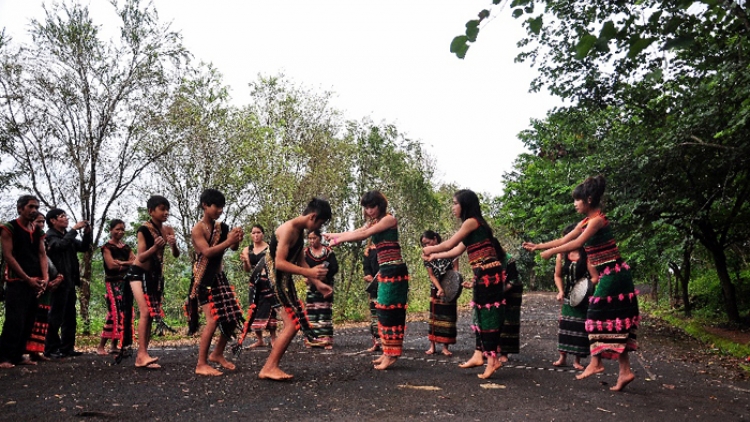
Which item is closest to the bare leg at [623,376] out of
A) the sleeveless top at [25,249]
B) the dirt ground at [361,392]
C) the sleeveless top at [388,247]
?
the dirt ground at [361,392]

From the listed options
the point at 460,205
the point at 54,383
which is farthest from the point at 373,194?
the point at 54,383

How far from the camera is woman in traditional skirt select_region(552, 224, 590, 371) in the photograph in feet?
23.5

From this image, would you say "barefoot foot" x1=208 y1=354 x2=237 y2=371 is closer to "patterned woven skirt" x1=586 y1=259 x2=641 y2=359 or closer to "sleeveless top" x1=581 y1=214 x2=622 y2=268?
"patterned woven skirt" x1=586 y1=259 x2=641 y2=359

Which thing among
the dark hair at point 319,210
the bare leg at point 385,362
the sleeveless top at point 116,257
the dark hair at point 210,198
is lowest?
the bare leg at point 385,362

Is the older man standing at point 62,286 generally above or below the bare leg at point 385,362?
above

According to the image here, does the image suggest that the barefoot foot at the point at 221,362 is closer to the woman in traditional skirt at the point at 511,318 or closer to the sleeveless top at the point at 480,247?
the sleeveless top at the point at 480,247

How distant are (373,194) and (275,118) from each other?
10.6 metres

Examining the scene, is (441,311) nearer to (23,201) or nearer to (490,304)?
(490,304)

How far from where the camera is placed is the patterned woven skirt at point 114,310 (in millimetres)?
7814

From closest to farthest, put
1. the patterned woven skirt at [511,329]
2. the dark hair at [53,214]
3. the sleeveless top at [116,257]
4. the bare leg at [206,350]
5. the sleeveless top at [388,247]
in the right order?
the bare leg at [206,350], the sleeveless top at [388,247], the patterned woven skirt at [511,329], the sleeveless top at [116,257], the dark hair at [53,214]

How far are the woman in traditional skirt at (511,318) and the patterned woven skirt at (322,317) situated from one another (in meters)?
2.64

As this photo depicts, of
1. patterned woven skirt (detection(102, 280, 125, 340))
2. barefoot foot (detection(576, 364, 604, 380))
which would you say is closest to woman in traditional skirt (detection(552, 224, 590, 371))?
barefoot foot (detection(576, 364, 604, 380))

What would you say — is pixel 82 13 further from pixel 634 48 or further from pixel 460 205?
pixel 634 48

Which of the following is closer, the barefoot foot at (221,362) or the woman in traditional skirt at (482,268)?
the woman in traditional skirt at (482,268)
